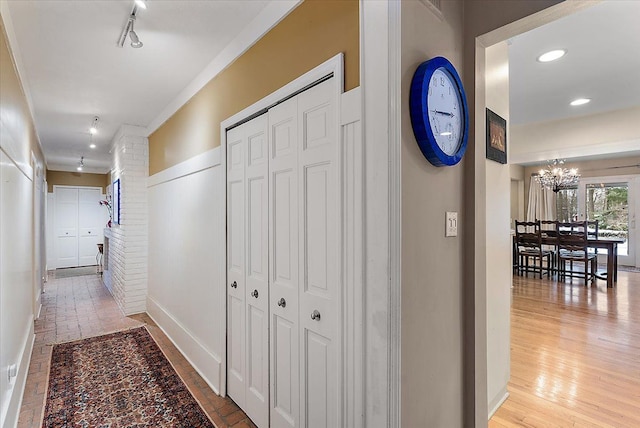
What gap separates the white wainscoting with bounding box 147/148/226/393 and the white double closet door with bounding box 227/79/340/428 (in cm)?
21

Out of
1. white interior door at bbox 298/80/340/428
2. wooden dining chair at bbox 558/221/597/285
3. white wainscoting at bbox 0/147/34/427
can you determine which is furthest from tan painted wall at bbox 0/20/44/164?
wooden dining chair at bbox 558/221/597/285

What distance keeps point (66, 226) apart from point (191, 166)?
7.61m

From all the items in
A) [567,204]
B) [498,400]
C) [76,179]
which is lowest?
[498,400]

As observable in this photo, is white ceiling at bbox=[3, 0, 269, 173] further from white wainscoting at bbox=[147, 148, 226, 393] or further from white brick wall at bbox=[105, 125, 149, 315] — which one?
white wainscoting at bbox=[147, 148, 226, 393]

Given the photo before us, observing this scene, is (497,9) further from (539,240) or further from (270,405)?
(539,240)

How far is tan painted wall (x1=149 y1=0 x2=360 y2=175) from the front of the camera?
1.38 m

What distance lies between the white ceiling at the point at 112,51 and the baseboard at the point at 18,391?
2400 millimetres

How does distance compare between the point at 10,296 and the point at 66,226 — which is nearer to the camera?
the point at 10,296

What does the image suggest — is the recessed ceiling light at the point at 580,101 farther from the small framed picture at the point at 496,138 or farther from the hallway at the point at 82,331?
the hallway at the point at 82,331

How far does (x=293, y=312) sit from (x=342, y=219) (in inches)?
25.9

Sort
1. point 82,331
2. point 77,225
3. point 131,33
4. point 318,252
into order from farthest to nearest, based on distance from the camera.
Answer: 1. point 77,225
2. point 82,331
3. point 131,33
4. point 318,252

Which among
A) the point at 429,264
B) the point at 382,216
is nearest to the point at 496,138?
the point at 429,264

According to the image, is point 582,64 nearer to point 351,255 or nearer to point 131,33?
point 351,255

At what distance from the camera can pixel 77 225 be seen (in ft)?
27.6
